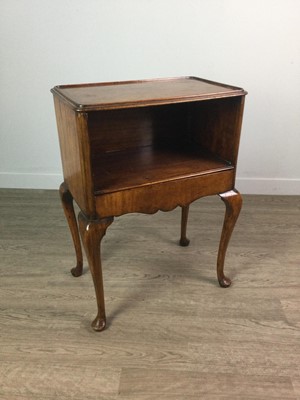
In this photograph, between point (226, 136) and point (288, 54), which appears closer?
point (226, 136)

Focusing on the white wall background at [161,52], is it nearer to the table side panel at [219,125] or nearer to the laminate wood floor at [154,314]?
the laminate wood floor at [154,314]

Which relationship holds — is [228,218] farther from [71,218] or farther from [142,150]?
[71,218]

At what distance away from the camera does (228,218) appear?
127 centimetres

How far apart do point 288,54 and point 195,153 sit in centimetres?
97

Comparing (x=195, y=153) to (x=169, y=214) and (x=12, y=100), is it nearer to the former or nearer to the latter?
(x=169, y=214)

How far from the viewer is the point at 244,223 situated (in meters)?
1.87

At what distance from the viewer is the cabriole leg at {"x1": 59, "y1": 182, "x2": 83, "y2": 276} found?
4.22 ft

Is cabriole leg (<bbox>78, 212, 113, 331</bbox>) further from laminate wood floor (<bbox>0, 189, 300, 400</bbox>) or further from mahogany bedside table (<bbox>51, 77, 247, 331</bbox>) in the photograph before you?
laminate wood floor (<bbox>0, 189, 300, 400</bbox>)

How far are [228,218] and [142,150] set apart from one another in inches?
15.5

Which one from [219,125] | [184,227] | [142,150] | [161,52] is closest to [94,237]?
[142,150]

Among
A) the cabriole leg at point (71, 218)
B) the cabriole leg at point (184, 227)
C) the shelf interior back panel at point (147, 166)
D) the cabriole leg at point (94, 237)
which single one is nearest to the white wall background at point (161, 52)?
the cabriole leg at point (184, 227)

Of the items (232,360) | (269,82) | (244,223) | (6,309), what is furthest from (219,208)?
(6,309)

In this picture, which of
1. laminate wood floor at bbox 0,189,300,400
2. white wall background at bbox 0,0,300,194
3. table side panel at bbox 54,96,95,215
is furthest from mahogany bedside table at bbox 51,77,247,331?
white wall background at bbox 0,0,300,194

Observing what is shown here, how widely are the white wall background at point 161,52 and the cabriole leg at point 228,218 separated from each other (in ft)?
2.97
